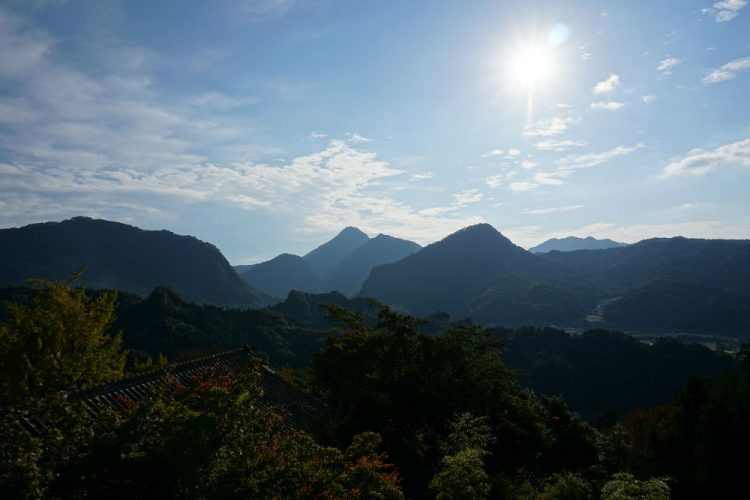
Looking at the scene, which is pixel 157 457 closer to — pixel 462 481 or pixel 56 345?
pixel 462 481

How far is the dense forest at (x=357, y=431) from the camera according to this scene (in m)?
4.97

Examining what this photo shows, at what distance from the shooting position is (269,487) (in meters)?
5.41

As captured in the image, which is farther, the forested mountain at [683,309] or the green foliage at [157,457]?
the forested mountain at [683,309]

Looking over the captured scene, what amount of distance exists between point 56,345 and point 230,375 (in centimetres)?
915

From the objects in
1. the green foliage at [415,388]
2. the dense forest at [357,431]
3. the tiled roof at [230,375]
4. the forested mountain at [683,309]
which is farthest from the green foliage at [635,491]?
the forested mountain at [683,309]

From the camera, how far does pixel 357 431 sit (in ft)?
45.9

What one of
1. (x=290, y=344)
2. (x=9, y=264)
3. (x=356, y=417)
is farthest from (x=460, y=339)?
(x=9, y=264)

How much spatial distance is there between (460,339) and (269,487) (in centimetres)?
1277

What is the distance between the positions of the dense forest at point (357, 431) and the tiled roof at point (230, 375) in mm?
1216

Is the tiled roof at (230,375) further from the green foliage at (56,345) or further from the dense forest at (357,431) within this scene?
the green foliage at (56,345)

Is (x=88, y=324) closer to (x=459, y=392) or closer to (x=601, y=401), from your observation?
Answer: (x=459, y=392)

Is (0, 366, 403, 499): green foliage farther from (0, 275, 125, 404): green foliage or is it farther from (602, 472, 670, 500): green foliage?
(0, 275, 125, 404): green foliage

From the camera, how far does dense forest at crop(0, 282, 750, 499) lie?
4.97 metres

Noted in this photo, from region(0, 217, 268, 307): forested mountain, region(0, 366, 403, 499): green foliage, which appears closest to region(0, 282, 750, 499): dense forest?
region(0, 366, 403, 499): green foliage
